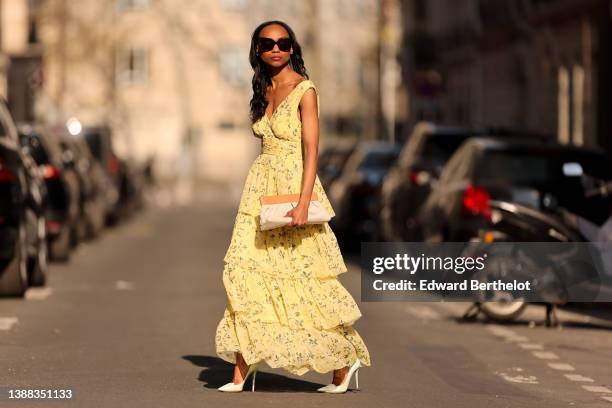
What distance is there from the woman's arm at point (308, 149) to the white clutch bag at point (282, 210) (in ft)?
0.14

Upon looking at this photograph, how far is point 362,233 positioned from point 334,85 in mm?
67915

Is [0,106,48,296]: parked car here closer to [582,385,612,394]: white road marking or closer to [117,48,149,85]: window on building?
[582,385,612,394]: white road marking

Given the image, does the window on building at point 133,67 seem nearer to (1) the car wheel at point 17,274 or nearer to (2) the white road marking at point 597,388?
(1) the car wheel at point 17,274

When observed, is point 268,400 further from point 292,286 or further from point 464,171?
point 464,171

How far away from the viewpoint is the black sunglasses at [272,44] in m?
10.8

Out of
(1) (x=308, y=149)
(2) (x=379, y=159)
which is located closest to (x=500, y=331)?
(1) (x=308, y=149)

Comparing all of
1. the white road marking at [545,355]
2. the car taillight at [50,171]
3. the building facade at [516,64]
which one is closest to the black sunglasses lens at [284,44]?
the white road marking at [545,355]

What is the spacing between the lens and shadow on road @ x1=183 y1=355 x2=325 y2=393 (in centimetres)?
1136

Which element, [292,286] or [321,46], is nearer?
[292,286]

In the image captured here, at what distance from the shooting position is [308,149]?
35.3ft

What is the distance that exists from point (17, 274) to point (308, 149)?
7.86 metres

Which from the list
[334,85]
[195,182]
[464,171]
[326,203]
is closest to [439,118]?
[195,182]

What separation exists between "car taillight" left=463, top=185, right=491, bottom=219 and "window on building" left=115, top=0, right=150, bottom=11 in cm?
7161

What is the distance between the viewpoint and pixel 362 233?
2959 cm
